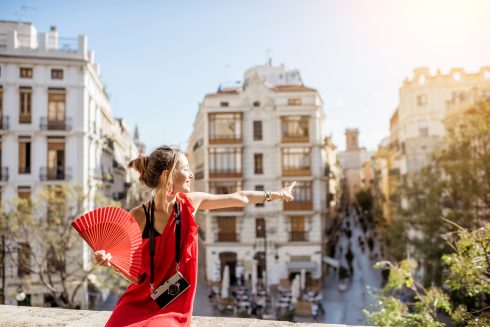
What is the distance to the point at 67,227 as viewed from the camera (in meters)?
18.2

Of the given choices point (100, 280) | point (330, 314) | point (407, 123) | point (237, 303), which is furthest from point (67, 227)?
point (407, 123)

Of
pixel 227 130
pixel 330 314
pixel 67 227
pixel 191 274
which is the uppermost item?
pixel 227 130

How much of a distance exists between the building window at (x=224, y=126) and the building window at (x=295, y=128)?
119 inches

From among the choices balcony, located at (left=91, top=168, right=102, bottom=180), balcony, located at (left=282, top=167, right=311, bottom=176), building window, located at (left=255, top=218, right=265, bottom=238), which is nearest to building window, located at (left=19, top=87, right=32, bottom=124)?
balcony, located at (left=91, top=168, right=102, bottom=180)

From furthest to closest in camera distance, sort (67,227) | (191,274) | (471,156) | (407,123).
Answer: (407,123), (67,227), (471,156), (191,274)

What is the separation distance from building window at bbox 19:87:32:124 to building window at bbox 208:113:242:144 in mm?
11080

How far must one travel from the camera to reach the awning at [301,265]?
28.0 m

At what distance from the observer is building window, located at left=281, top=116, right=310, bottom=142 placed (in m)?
29.3

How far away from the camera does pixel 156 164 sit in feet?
9.98

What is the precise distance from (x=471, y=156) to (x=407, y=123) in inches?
821

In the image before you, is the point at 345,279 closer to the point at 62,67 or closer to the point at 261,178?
the point at 261,178

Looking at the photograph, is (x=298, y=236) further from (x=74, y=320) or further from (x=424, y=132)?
(x=74, y=320)

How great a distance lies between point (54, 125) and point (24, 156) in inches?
88.1

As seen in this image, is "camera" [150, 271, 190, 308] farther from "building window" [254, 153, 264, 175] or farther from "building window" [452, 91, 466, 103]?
"building window" [452, 91, 466, 103]
